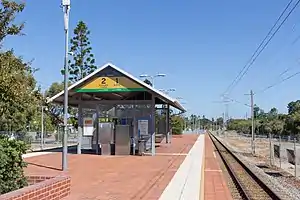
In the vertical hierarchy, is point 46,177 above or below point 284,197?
above

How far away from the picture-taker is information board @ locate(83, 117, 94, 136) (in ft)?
91.2

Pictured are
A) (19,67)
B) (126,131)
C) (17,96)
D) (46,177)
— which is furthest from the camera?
(126,131)

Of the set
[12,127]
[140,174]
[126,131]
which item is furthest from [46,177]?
[12,127]

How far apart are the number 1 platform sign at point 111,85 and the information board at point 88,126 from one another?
2250 millimetres

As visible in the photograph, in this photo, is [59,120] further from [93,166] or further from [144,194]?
[144,194]

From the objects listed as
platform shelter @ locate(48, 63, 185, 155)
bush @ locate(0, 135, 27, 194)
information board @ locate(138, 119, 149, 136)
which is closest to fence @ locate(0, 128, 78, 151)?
platform shelter @ locate(48, 63, 185, 155)

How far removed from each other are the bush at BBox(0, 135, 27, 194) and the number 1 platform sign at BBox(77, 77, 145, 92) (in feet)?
53.2

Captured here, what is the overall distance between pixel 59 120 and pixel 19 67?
56.7 meters

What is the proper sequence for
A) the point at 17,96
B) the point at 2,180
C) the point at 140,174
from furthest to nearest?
the point at 140,174 → the point at 17,96 → the point at 2,180

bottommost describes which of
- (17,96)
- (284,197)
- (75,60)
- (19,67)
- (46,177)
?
(284,197)

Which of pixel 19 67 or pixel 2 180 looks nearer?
pixel 2 180

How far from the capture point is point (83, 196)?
11.2 m

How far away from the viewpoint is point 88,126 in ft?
91.1

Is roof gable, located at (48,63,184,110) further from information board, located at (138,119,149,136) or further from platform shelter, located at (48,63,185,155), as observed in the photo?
information board, located at (138,119,149,136)
